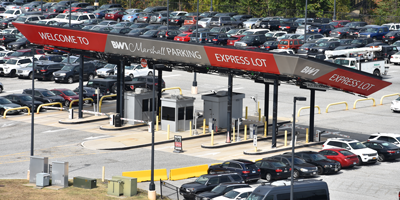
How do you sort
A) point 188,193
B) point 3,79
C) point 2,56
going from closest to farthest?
point 188,193
point 3,79
point 2,56

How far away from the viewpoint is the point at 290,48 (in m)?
66.4

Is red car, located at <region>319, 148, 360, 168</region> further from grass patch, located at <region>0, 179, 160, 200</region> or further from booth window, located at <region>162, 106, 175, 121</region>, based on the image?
booth window, located at <region>162, 106, 175, 121</region>

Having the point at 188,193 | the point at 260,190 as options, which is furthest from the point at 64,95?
the point at 260,190

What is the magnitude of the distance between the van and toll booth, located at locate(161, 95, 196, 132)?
53.2ft

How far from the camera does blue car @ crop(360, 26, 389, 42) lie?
7312 cm

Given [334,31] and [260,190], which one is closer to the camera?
[260,190]

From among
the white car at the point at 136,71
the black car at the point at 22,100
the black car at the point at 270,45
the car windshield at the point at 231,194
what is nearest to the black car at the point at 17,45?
the white car at the point at 136,71

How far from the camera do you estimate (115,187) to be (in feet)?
89.4

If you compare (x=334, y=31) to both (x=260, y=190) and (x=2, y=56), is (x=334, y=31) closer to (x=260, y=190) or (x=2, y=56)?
(x=2, y=56)

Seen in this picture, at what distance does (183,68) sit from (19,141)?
11227 millimetres

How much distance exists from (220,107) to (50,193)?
16.4 m

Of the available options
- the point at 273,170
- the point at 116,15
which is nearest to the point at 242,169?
the point at 273,170

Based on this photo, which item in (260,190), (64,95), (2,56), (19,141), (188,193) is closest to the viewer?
(260,190)

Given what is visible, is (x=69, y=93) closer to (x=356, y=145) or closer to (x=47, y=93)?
(x=47, y=93)
